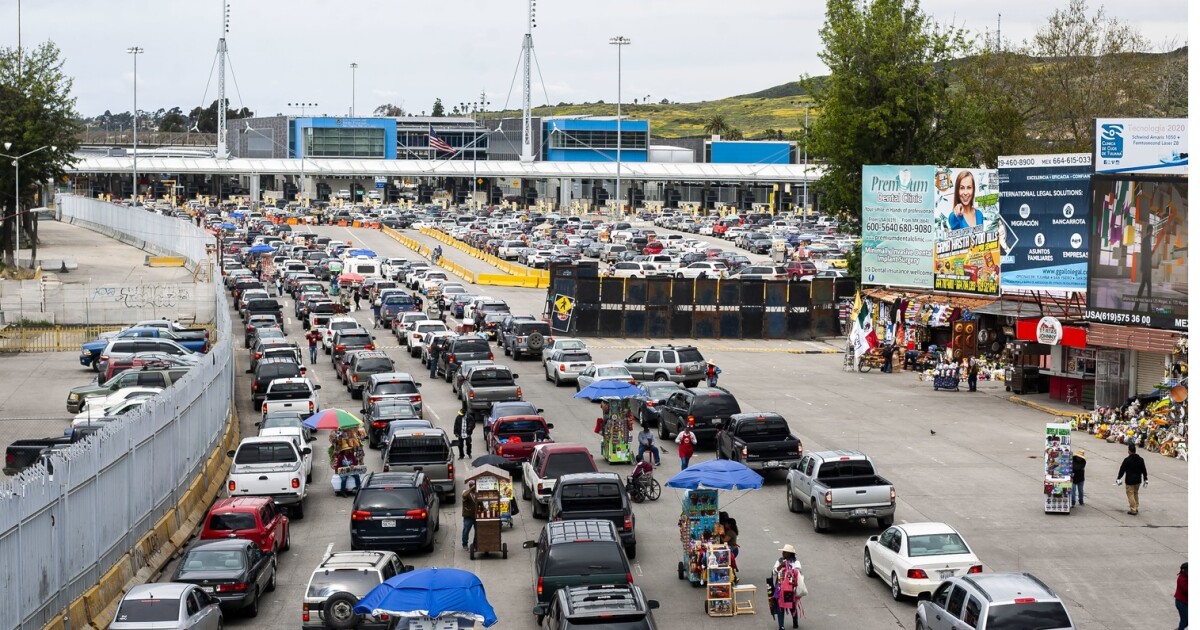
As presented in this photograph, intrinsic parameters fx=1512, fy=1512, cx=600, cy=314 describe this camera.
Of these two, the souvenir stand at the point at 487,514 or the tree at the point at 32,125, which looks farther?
the tree at the point at 32,125

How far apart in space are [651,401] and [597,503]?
45.8ft

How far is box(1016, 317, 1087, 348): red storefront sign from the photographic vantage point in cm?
4384

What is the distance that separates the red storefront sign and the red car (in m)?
27.0

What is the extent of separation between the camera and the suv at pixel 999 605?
1808 centimetres

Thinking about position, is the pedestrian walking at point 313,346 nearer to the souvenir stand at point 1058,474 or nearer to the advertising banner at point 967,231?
the advertising banner at point 967,231

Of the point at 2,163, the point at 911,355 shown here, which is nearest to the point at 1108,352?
the point at 911,355

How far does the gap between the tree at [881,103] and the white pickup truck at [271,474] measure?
161 feet

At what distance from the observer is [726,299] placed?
63.4 metres

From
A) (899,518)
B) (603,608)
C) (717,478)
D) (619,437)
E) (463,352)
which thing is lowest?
(899,518)

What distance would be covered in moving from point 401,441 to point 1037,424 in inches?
783

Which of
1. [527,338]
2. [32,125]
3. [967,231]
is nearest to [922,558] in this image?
[527,338]

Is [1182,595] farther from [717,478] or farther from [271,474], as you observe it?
[271,474]

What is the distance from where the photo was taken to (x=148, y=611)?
737 inches

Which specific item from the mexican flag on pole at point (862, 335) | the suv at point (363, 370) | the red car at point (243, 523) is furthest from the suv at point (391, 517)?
the mexican flag on pole at point (862, 335)
